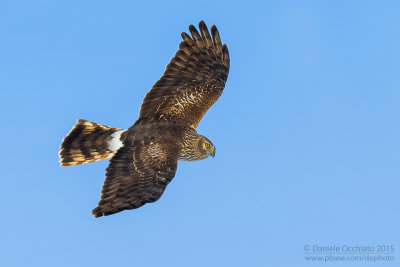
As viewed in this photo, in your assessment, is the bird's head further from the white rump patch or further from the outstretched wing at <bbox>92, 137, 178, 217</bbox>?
the white rump patch

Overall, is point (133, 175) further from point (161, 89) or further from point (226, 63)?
point (226, 63)

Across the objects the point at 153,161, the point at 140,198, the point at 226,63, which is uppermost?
the point at 226,63

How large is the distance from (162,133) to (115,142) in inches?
45.5

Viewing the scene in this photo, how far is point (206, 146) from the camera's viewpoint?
608 inches

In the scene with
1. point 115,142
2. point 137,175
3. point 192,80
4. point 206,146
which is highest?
point 192,80

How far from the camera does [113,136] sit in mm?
15133

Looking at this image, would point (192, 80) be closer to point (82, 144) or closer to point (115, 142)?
point (115, 142)

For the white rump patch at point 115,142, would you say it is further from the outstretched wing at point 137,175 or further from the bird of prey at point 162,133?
the outstretched wing at point 137,175

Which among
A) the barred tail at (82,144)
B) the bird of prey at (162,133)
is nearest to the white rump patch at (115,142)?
the bird of prey at (162,133)

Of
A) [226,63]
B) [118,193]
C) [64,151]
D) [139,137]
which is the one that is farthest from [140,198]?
[226,63]

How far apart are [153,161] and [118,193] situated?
1.18m

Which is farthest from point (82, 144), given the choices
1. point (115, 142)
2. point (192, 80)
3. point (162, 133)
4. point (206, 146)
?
point (192, 80)

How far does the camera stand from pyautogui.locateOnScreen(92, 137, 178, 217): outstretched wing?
1363cm

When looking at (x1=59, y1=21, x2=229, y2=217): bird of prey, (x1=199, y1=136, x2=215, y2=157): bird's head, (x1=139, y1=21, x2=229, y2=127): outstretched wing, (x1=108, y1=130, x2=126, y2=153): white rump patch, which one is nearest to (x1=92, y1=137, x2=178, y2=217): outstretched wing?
(x1=59, y1=21, x2=229, y2=217): bird of prey
